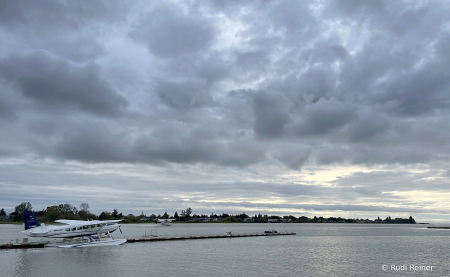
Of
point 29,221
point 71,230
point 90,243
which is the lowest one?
point 90,243

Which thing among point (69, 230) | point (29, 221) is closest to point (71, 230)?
point (69, 230)

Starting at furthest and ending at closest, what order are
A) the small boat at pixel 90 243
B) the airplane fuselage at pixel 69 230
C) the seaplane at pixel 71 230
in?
the small boat at pixel 90 243
the seaplane at pixel 71 230
the airplane fuselage at pixel 69 230

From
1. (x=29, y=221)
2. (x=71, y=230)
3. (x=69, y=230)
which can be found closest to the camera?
(x=29, y=221)

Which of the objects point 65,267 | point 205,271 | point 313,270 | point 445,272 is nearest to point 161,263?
point 205,271

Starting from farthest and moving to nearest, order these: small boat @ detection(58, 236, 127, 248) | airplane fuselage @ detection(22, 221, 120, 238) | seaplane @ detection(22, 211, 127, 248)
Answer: small boat @ detection(58, 236, 127, 248) → seaplane @ detection(22, 211, 127, 248) → airplane fuselage @ detection(22, 221, 120, 238)

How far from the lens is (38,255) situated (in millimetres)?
48781

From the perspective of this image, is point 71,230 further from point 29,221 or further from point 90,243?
point 29,221

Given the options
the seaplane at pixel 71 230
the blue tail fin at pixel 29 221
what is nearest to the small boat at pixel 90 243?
the seaplane at pixel 71 230

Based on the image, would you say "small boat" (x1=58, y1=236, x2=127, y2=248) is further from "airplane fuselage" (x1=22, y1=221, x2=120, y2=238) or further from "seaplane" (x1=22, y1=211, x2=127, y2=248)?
"airplane fuselage" (x1=22, y1=221, x2=120, y2=238)

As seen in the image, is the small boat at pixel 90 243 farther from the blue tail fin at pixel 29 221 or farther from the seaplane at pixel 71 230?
the blue tail fin at pixel 29 221

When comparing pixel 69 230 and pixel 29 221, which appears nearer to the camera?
pixel 29 221

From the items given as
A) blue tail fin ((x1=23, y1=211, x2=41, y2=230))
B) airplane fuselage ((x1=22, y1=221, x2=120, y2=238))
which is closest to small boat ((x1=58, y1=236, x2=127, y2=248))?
airplane fuselage ((x1=22, y1=221, x2=120, y2=238))

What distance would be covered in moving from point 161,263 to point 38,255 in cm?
2047

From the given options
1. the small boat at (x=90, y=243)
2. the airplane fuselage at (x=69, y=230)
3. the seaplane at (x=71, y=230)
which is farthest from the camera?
the small boat at (x=90, y=243)
